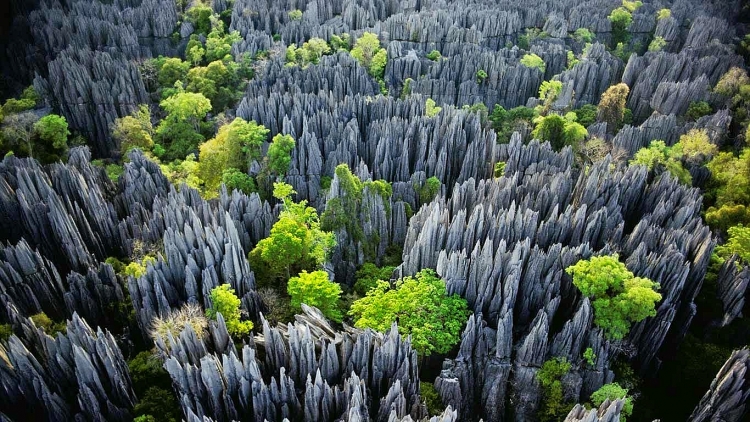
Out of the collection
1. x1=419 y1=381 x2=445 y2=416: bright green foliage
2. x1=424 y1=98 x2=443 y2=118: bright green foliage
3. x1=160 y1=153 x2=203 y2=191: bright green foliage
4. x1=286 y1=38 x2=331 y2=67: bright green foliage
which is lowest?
x1=419 y1=381 x2=445 y2=416: bright green foliage

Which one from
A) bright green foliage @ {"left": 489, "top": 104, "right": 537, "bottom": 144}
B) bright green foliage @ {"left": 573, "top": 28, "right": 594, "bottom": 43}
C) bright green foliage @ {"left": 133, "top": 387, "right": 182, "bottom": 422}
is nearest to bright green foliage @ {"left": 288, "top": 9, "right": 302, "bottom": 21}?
bright green foliage @ {"left": 489, "top": 104, "right": 537, "bottom": 144}

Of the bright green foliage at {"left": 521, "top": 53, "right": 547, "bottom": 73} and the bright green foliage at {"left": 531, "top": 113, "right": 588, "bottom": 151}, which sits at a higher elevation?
the bright green foliage at {"left": 521, "top": 53, "right": 547, "bottom": 73}

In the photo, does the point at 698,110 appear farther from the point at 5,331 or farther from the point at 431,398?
the point at 5,331

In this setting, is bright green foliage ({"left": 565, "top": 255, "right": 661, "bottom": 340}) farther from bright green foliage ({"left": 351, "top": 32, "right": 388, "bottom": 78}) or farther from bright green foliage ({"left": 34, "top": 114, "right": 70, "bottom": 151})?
bright green foliage ({"left": 34, "top": 114, "right": 70, "bottom": 151})

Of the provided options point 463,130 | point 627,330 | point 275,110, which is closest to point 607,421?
point 627,330

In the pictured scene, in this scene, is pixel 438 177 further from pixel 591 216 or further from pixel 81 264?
pixel 81 264
